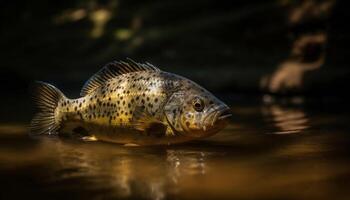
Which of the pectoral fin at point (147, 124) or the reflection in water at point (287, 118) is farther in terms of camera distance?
the reflection in water at point (287, 118)

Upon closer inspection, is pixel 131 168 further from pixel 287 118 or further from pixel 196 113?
pixel 287 118

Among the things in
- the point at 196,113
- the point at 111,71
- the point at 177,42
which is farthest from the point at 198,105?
the point at 177,42

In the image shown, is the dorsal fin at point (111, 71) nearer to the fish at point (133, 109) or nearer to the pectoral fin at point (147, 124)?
the fish at point (133, 109)

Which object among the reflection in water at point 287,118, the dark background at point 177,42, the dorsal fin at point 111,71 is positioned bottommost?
the reflection in water at point 287,118

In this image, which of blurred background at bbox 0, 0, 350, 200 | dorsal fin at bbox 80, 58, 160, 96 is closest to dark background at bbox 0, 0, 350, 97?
blurred background at bbox 0, 0, 350, 200

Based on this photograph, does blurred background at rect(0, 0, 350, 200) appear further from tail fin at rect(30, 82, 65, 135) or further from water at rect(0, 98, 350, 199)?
tail fin at rect(30, 82, 65, 135)

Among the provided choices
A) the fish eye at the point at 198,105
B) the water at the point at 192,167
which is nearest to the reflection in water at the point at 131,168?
the water at the point at 192,167

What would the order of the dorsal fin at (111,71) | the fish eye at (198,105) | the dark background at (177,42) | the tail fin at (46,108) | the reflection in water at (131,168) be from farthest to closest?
the dark background at (177,42), the tail fin at (46,108), the dorsal fin at (111,71), the fish eye at (198,105), the reflection in water at (131,168)
